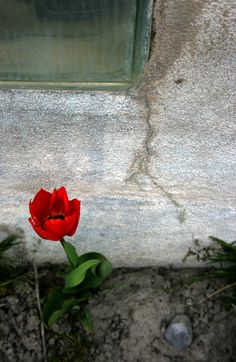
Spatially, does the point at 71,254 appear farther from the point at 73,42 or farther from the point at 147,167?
the point at 73,42

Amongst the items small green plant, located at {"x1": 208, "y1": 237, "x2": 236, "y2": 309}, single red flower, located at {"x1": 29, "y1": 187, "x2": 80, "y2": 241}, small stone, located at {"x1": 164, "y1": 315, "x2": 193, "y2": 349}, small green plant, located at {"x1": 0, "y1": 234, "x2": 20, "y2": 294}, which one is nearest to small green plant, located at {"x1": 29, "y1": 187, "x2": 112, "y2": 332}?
single red flower, located at {"x1": 29, "y1": 187, "x2": 80, "y2": 241}

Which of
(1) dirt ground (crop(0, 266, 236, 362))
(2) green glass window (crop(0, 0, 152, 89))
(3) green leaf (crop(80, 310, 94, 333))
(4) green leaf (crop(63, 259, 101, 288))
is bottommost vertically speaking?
(1) dirt ground (crop(0, 266, 236, 362))

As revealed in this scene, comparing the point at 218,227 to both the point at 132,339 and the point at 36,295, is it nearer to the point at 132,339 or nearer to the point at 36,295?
the point at 132,339

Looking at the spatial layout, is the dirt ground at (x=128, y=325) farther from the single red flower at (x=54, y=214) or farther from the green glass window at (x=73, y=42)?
the green glass window at (x=73, y=42)

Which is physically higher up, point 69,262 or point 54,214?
point 54,214

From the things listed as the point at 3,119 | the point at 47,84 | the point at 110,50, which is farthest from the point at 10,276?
the point at 110,50

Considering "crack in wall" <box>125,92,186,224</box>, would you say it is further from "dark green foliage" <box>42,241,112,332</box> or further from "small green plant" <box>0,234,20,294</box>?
"small green plant" <box>0,234,20,294</box>

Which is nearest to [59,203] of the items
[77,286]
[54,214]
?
[54,214]
